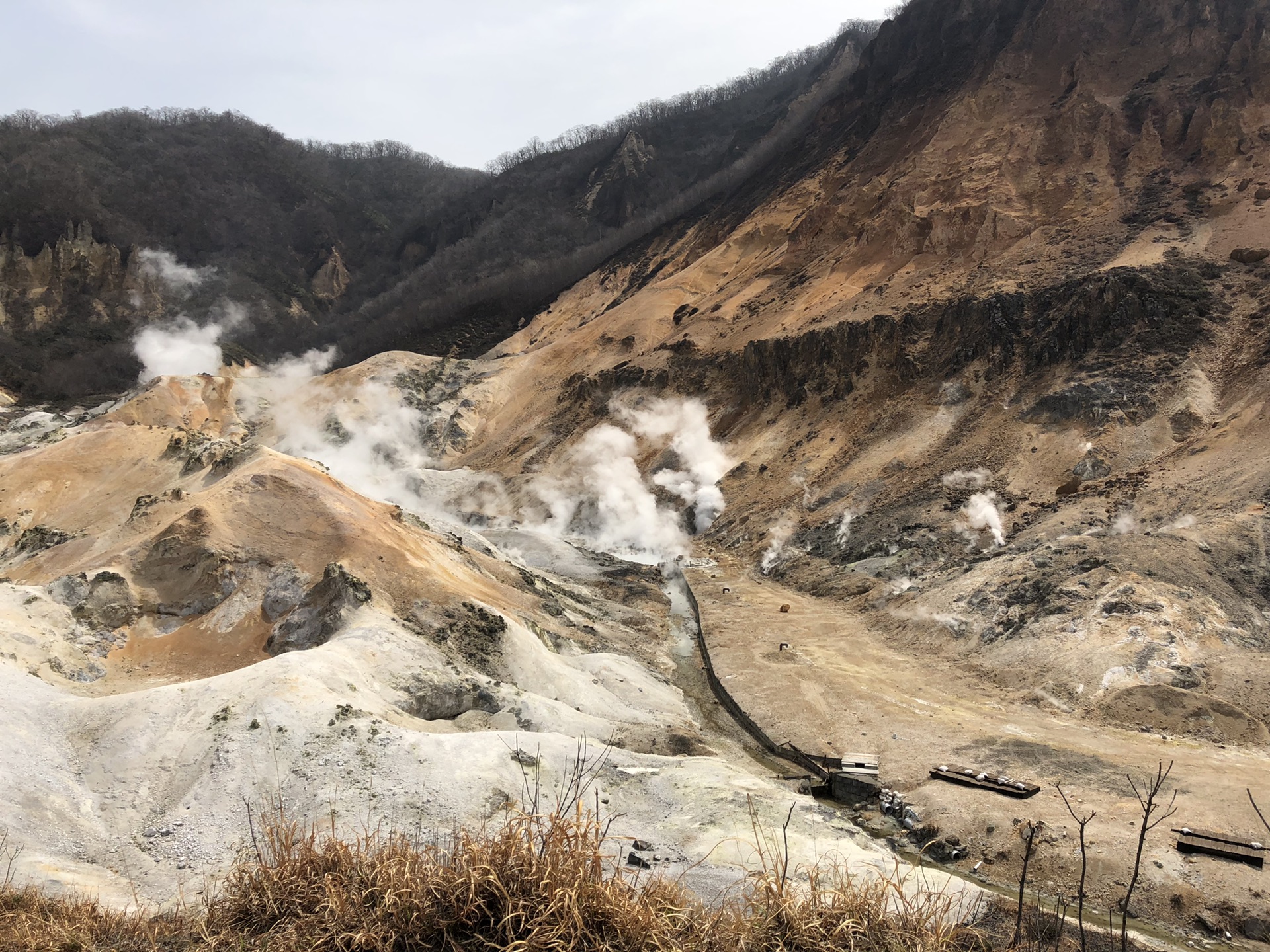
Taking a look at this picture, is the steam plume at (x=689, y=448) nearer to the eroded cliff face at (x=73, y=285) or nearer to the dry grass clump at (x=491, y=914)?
the dry grass clump at (x=491, y=914)

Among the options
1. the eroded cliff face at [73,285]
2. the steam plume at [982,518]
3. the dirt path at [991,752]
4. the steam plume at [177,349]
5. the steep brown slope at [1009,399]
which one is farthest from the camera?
the eroded cliff face at [73,285]

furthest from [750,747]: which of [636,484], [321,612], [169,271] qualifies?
[169,271]

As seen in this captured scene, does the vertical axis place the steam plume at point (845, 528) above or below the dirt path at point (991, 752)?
above

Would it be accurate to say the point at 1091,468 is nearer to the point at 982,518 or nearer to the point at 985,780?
the point at 982,518

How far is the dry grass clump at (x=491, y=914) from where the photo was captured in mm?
3713

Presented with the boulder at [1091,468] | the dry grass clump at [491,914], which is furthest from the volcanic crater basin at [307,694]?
the boulder at [1091,468]

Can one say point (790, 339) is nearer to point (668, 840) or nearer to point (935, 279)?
point (935, 279)

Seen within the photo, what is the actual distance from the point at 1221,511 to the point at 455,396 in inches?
1598

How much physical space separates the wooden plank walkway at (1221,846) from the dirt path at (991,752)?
0.38ft

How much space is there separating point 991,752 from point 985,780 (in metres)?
1.10

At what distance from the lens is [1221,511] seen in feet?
56.1

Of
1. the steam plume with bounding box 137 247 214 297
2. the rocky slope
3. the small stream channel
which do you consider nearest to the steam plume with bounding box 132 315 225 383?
the steam plume with bounding box 137 247 214 297

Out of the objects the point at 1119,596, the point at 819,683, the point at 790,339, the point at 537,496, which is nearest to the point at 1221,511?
the point at 1119,596

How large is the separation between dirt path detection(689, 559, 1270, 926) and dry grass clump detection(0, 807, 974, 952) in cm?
626
